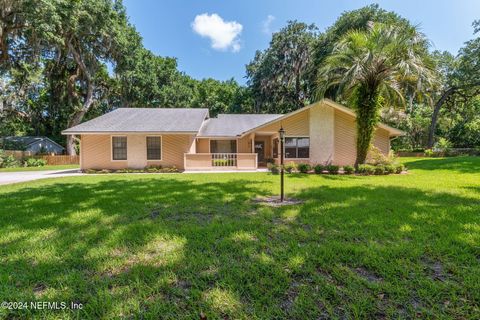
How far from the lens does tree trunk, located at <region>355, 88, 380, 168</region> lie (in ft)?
39.2

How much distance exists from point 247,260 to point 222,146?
15.5 meters

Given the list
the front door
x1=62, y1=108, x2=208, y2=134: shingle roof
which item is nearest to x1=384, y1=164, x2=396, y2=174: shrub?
the front door

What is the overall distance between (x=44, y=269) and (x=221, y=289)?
6.95 feet

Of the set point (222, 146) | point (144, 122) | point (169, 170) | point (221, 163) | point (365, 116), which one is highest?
point (144, 122)

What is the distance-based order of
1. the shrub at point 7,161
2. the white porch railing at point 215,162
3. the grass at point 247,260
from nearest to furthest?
1. the grass at point 247,260
2. the white porch railing at point 215,162
3. the shrub at point 7,161

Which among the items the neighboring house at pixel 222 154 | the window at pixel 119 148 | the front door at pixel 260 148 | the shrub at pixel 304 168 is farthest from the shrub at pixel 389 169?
the window at pixel 119 148

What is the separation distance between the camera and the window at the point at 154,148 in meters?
15.5

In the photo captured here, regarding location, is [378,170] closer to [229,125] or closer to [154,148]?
[229,125]

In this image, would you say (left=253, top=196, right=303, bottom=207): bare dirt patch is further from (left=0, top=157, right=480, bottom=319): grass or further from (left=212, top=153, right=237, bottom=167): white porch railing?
(left=212, top=153, right=237, bottom=167): white porch railing

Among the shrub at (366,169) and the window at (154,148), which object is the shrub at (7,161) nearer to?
the window at (154,148)

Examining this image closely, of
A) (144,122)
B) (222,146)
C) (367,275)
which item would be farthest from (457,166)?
(144,122)

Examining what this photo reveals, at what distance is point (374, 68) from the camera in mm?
11273

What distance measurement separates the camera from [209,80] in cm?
4288

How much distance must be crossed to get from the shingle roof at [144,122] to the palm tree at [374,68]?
8.71 m
